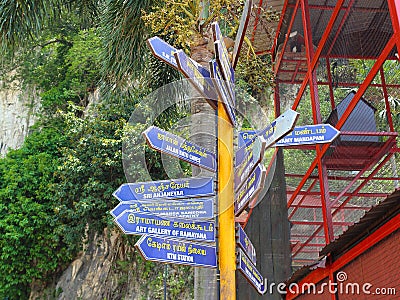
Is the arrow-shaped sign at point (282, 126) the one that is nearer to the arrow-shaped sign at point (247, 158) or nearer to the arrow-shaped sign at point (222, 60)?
the arrow-shaped sign at point (247, 158)

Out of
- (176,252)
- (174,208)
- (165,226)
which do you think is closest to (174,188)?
(174,208)

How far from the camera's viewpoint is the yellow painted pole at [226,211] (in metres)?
3.01

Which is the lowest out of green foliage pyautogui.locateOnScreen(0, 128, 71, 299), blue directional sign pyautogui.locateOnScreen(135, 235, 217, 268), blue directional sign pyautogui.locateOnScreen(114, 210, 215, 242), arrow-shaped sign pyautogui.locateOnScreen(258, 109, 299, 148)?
blue directional sign pyautogui.locateOnScreen(135, 235, 217, 268)

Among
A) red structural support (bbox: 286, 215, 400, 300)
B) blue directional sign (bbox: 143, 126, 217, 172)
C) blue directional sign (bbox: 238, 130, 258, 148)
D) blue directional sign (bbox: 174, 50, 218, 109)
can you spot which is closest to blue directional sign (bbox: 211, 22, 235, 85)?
blue directional sign (bbox: 174, 50, 218, 109)

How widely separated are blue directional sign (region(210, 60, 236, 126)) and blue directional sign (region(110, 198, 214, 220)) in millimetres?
671

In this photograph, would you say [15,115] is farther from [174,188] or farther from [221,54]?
[221,54]

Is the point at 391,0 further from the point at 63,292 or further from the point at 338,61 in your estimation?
the point at 63,292

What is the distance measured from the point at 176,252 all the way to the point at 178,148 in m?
0.77

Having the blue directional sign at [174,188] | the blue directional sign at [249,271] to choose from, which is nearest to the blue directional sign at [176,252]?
the blue directional sign at [249,271]

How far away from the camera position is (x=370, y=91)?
812 centimetres

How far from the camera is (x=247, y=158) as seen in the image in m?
3.05

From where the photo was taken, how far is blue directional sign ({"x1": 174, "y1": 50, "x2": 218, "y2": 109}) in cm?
305

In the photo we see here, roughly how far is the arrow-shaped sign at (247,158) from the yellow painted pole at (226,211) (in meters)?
0.06

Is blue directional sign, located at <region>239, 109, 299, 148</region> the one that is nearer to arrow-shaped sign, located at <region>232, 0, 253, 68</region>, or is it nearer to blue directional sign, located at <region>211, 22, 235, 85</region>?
blue directional sign, located at <region>211, 22, 235, 85</region>
